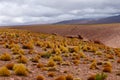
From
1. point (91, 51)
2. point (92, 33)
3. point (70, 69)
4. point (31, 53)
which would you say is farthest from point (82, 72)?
point (92, 33)

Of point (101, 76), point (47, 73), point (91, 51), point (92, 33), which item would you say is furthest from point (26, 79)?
point (92, 33)

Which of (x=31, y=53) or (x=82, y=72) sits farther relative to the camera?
(x=31, y=53)

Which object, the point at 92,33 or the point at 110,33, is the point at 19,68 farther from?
the point at 92,33

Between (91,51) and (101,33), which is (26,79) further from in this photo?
(101,33)

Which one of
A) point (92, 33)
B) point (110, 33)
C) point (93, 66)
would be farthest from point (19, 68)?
point (92, 33)

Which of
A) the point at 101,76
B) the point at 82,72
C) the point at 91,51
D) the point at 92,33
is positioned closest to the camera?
the point at 101,76

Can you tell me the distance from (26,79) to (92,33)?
98.1m

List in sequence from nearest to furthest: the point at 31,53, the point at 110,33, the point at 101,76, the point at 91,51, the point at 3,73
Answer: the point at 3,73 < the point at 101,76 < the point at 31,53 < the point at 91,51 < the point at 110,33

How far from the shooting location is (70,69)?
70.9ft

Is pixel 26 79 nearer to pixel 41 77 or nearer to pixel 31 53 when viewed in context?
pixel 41 77

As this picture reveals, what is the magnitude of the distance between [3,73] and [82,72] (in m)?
5.64

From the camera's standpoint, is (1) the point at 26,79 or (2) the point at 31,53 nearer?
(1) the point at 26,79

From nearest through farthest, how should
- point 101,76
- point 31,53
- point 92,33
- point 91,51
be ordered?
point 101,76 → point 31,53 → point 91,51 → point 92,33

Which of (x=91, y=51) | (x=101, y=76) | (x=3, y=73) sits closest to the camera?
(x=3, y=73)
